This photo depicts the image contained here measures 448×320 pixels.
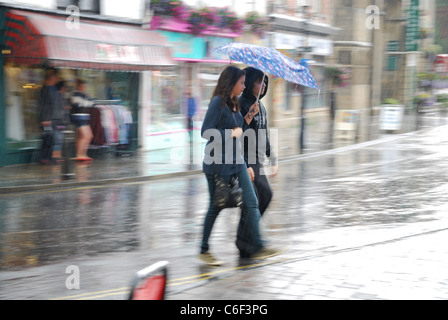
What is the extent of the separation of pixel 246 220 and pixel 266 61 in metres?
1.55

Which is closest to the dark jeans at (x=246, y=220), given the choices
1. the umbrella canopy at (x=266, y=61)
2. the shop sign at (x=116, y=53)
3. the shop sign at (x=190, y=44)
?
the umbrella canopy at (x=266, y=61)

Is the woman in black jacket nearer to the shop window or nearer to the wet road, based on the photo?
the wet road

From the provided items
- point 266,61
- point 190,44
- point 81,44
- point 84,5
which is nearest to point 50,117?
point 81,44

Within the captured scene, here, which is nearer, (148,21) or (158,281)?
(158,281)

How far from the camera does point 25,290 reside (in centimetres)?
547

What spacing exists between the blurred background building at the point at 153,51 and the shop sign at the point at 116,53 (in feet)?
0.10

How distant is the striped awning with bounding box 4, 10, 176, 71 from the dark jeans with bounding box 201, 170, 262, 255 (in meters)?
8.83

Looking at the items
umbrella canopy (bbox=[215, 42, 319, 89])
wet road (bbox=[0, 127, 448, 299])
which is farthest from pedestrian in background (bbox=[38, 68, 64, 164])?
umbrella canopy (bbox=[215, 42, 319, 89])

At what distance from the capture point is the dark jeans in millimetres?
6289

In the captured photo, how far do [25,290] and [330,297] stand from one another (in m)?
2.47

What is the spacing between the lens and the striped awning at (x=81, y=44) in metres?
14.0

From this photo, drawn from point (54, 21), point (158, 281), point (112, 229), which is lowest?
point (112, 229)

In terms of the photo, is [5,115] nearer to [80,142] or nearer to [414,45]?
[80,142]

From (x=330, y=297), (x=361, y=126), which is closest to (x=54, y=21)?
(x=330, y=297)
